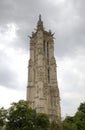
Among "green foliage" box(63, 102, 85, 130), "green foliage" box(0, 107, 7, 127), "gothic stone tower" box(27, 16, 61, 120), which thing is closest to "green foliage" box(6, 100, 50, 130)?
"green foliage" box(0, 107, 7, 127)

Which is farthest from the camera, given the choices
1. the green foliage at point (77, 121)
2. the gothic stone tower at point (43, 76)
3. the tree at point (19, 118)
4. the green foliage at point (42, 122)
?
the gothic stone tower at point (43, 76)

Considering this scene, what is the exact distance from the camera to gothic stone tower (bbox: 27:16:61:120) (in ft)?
241

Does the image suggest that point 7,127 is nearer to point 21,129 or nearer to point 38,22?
point 21,129

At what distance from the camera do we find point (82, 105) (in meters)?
60.4

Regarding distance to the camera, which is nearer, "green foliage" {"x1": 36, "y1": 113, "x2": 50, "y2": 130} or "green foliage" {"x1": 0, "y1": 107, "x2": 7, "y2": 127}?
"green foliage" {"x1": 36, "y1": 113, "x2": 50, "y2": 130}

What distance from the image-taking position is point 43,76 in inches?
3002

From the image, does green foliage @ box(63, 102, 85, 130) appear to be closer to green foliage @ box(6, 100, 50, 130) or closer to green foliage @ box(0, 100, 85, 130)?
green foliage @ box(0, 100, 85, 130)

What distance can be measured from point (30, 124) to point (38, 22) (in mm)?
48249

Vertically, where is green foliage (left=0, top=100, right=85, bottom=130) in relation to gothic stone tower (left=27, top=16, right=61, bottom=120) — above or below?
below

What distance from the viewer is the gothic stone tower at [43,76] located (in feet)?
241

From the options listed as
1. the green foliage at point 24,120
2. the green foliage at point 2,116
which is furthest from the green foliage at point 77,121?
the green foliage at point 2,116

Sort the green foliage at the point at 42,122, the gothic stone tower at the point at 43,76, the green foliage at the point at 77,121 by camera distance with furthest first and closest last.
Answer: the gothic stone tower at the point at 43,76 < the green foliage at the point at 77,121 < the green foliage at the point at 42,122

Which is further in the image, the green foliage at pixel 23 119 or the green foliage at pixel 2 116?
the green foliage at pixel 2 116

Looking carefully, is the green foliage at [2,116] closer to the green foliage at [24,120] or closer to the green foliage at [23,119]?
the green foliage at [24,120]
